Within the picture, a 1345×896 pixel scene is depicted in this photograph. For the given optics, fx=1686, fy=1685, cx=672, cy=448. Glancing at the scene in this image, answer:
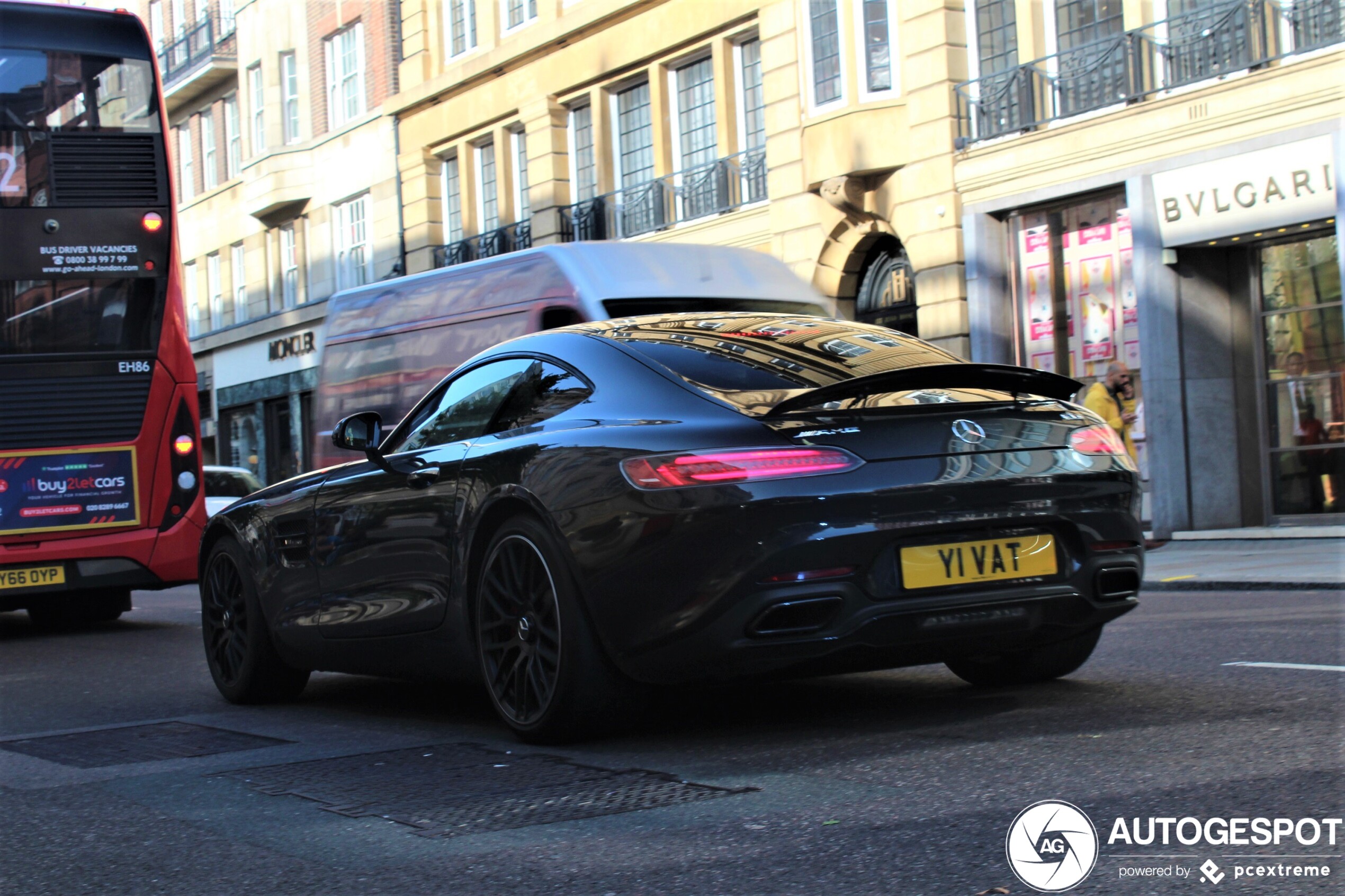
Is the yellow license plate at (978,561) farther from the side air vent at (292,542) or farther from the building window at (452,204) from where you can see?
the building window at (452,204)

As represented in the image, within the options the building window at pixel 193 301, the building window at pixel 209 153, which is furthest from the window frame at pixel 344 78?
the building window at pixel 193 301

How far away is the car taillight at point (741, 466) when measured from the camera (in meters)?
5.11

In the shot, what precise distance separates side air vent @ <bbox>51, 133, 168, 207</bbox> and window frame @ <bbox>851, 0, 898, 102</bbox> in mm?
10339

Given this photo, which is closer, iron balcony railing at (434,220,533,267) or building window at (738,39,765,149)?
building window at (738,39,765,149)

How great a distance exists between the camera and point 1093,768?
15.1 feet

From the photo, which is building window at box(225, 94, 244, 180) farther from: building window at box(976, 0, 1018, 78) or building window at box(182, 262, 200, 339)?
building window at box(976, 0, 1018, 78)

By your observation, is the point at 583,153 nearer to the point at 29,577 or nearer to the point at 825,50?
the point at 825,50

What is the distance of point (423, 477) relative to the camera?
6.36 metres

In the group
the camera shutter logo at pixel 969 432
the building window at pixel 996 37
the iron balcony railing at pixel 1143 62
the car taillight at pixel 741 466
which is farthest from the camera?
the building window at pixel 996 37

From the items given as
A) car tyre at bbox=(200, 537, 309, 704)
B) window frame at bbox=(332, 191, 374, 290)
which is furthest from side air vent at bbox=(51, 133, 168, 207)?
window frame at bbox=(332, 191, 374, 290)

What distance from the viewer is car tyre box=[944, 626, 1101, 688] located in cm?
629

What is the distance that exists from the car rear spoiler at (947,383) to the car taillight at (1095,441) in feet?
0.59

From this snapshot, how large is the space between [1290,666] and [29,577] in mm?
9026

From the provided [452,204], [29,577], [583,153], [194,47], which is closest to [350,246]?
[452,204]
